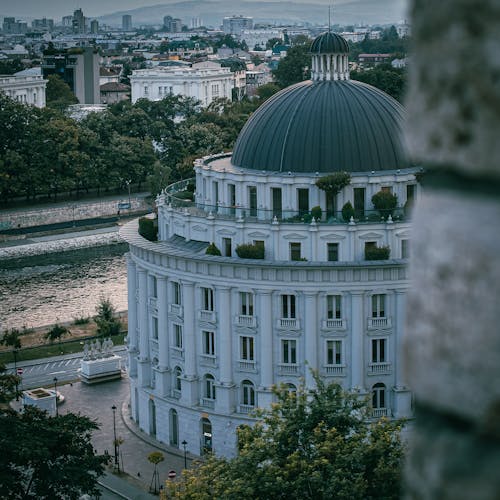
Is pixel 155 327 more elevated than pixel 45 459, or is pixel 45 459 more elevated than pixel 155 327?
pixel 155 327

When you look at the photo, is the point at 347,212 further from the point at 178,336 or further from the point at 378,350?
the point at 178,336

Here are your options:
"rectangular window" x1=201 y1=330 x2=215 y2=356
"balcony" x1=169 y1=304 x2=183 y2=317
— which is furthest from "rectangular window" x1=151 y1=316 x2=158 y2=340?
"rectangular window" x1=201 y1=330 x2=215 y2=356

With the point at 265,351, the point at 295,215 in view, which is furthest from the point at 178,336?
the point at 295,215

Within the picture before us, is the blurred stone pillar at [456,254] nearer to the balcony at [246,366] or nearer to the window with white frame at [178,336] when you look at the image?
the balcony at [246,366]

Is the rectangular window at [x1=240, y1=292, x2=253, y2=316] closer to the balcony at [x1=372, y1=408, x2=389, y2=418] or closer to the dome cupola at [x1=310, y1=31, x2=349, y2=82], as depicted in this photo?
the balcony at [x1=372, y1=408, x2=389, y2=418]

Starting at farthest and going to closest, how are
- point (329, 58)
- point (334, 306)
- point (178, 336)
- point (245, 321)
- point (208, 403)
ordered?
point (329, 58) → point (178, 336) → point (208, 403) → point (245, 321) → point (334, 306)

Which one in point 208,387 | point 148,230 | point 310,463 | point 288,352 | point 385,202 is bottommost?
point 208,387
